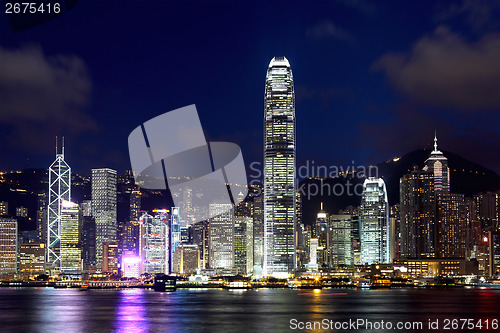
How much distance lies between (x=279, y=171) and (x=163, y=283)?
45265mm

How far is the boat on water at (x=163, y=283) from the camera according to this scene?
161500mm

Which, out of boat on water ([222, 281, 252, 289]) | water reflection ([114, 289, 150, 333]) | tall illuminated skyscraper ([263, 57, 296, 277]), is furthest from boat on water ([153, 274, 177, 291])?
water reflection ([114, 289, 150, 333])

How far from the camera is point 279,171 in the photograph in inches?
7530

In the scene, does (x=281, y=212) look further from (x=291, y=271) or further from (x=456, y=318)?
(x=456, y=318)

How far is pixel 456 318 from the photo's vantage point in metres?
73.8

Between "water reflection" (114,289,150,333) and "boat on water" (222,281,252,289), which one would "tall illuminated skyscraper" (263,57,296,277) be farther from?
"water reflection" (114,289,150,333)

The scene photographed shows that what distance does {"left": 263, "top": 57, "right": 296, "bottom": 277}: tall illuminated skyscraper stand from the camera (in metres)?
192

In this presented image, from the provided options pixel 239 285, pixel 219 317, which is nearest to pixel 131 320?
pixel 219 317

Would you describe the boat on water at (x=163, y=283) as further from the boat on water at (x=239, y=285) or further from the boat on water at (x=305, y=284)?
the boat on water at (x=305, y=284)

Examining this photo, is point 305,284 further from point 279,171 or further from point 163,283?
point 163,283

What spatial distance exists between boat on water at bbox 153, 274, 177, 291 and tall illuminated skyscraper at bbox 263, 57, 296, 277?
3677 cm

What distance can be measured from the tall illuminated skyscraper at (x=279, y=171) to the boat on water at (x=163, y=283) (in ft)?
121

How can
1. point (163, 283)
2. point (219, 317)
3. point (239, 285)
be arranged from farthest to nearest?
point (239, 285)
point (163, 283)
point (219, 317)

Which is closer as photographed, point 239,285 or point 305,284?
point 239,285
